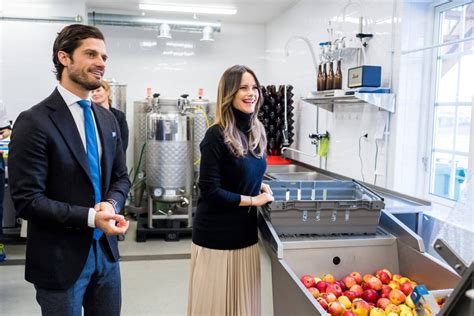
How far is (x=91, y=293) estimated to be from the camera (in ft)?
5.18

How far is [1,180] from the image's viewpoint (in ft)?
11.3

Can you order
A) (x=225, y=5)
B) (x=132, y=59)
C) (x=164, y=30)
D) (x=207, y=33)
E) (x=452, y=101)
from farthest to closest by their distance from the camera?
(x=132, y=59) → (x=207, y=33) → (x=164, y=30) → (x=225, y=5) → (x=452, y=101)

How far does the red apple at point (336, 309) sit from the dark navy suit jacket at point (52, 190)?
878mm

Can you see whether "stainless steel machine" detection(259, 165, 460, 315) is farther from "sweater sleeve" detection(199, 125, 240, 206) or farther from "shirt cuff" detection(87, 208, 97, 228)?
"shirt cuff" detection(87, 208, 97, 228)

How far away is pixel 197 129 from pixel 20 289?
106 inches

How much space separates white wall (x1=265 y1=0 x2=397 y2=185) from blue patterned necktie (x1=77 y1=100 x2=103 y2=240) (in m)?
2.05

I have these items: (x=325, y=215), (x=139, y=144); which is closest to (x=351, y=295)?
(x=325, y=215)

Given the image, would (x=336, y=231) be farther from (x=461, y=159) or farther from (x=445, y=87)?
(x=445, y=87)

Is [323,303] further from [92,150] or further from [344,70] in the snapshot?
[344,70]

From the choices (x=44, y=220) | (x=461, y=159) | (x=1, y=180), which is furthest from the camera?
(x=1, y=180)

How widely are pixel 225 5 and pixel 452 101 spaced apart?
3.15 m

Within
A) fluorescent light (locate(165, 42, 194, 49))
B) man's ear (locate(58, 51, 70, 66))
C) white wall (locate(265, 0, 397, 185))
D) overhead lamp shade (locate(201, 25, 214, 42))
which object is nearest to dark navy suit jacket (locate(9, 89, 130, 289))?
man's ear (locate(58, 51, 70, 66))

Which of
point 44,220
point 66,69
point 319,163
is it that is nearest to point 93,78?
point 66,69

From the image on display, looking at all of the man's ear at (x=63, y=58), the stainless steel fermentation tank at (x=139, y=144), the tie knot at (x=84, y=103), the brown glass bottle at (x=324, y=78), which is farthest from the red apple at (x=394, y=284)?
the stainless steel fermentation tank at (x=139, y=144)
